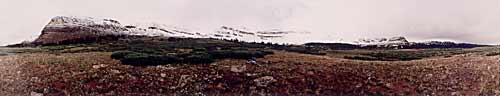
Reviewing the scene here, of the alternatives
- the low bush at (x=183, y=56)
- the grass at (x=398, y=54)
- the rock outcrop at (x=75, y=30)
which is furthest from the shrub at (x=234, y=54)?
the rock outcrop at (x=75, y=30)

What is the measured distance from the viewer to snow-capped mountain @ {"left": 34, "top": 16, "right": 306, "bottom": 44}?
29.9 feet

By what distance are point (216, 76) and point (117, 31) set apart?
1812mm

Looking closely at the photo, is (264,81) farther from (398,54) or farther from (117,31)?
(117,31)

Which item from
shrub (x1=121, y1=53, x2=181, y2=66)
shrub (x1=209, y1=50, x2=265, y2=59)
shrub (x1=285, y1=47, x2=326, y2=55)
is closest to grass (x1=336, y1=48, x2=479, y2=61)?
shrub (x1=285, y1=47, x2=326, y2=55)

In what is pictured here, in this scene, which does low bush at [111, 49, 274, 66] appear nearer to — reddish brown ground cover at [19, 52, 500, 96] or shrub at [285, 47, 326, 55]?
reddish brown ground cover at [19, 52, 500, 96]

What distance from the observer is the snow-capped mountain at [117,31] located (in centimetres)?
912

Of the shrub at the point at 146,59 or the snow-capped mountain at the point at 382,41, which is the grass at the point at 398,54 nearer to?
the snow-capped mountain at the point at 382,41

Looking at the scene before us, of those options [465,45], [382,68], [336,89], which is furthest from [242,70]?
[465,45]

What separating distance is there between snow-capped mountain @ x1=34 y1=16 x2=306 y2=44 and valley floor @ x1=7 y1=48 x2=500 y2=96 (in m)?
0.31

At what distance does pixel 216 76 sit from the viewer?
927 cm

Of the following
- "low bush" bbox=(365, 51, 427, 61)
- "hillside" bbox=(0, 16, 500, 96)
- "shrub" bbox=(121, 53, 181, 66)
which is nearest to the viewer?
"shrub" bbox=(121, 53, 181, 66)

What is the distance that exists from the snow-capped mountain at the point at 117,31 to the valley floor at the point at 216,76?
0.31 metres

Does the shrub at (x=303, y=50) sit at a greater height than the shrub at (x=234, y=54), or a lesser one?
greater

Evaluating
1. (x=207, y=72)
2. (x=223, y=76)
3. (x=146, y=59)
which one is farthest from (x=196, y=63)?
(x=146, y=59)
